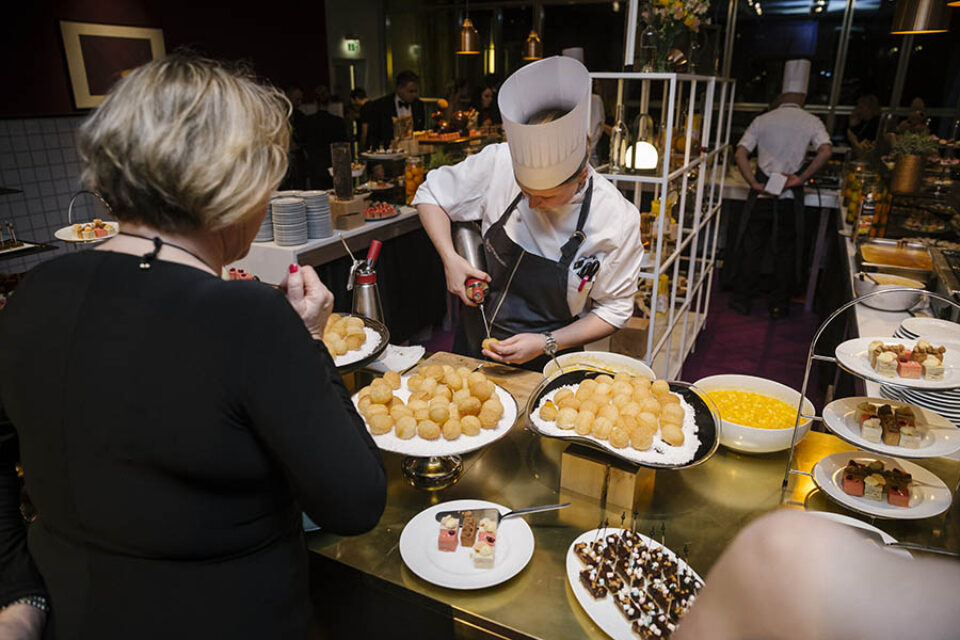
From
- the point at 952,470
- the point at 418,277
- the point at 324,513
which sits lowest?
the point at 418,277

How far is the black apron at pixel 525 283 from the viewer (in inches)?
83.3

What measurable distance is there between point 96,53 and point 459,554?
6446 millimetres

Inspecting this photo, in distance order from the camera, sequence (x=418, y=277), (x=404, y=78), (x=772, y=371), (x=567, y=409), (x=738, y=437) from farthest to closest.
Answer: (x=404, y=78), (x=418, y=277), (x=772, y=371), (x=738, y=437), (x=567, y=409)

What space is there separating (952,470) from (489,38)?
10.4 m

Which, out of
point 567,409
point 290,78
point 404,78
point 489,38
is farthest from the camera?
point 489,38

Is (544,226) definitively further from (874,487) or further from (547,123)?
(874,487)

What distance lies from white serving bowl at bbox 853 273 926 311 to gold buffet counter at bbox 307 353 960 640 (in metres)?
1.52

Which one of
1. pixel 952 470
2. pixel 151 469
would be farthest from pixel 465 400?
pixel 952 470

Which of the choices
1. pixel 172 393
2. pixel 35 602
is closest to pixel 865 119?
pixel 172 393

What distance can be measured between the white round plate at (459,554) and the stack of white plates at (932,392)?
1.19m

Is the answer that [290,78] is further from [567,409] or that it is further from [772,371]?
[567,409]

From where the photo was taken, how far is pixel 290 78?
8.54 metres

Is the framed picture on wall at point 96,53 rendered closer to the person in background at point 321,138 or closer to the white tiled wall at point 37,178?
the white tiled wall at point 37,178

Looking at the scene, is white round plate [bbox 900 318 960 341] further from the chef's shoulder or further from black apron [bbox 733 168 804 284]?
black apron [bbox 733 168 804 284]
